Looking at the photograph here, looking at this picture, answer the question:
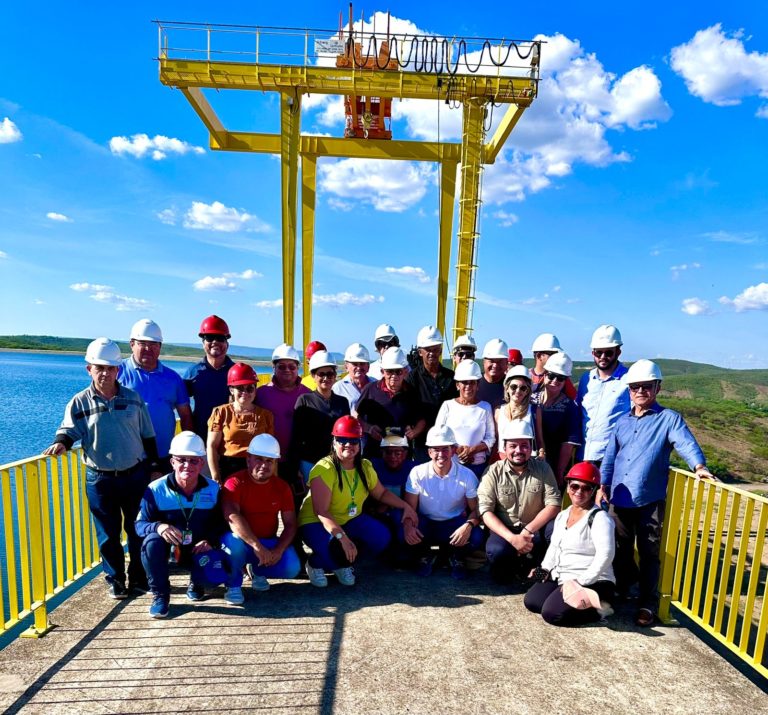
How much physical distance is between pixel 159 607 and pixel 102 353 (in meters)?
1.91

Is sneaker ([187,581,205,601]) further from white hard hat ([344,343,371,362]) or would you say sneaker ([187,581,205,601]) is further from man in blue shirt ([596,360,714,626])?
man in blue shirt ([596,360,714,626])

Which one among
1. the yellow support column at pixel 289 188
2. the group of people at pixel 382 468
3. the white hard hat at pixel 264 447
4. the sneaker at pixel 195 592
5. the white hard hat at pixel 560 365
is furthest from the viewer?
the yellow support column at pixel 289 188

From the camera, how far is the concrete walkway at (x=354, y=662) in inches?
124

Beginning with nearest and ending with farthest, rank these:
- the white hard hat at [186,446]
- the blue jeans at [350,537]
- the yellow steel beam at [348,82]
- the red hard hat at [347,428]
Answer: the white hard hat at [186,446] → the red hard hat at [347,428] → the blue jeans at [350,537] → the yellow steel beam at [348,82]

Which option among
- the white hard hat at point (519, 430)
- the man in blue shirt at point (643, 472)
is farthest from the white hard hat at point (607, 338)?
the white hard hat at point (519, 430)

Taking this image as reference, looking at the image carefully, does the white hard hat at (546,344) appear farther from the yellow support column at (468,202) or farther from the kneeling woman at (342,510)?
the yellow support column at (468,202)

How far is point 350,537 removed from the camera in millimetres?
4758

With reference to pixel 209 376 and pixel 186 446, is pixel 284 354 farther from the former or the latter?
pixel 186 446

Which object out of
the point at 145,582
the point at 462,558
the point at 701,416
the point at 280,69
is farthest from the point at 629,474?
the point at 701,416

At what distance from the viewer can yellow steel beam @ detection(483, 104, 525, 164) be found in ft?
42.9

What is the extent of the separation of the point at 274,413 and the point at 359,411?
2.59 ft

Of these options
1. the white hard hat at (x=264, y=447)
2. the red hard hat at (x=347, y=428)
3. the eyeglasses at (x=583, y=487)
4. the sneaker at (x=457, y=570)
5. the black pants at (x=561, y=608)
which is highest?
the red hard hat at (x=347, y=428)

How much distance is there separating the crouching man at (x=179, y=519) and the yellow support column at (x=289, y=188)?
35.8ft

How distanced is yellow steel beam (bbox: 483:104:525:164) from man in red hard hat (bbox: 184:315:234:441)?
34.7 feet
